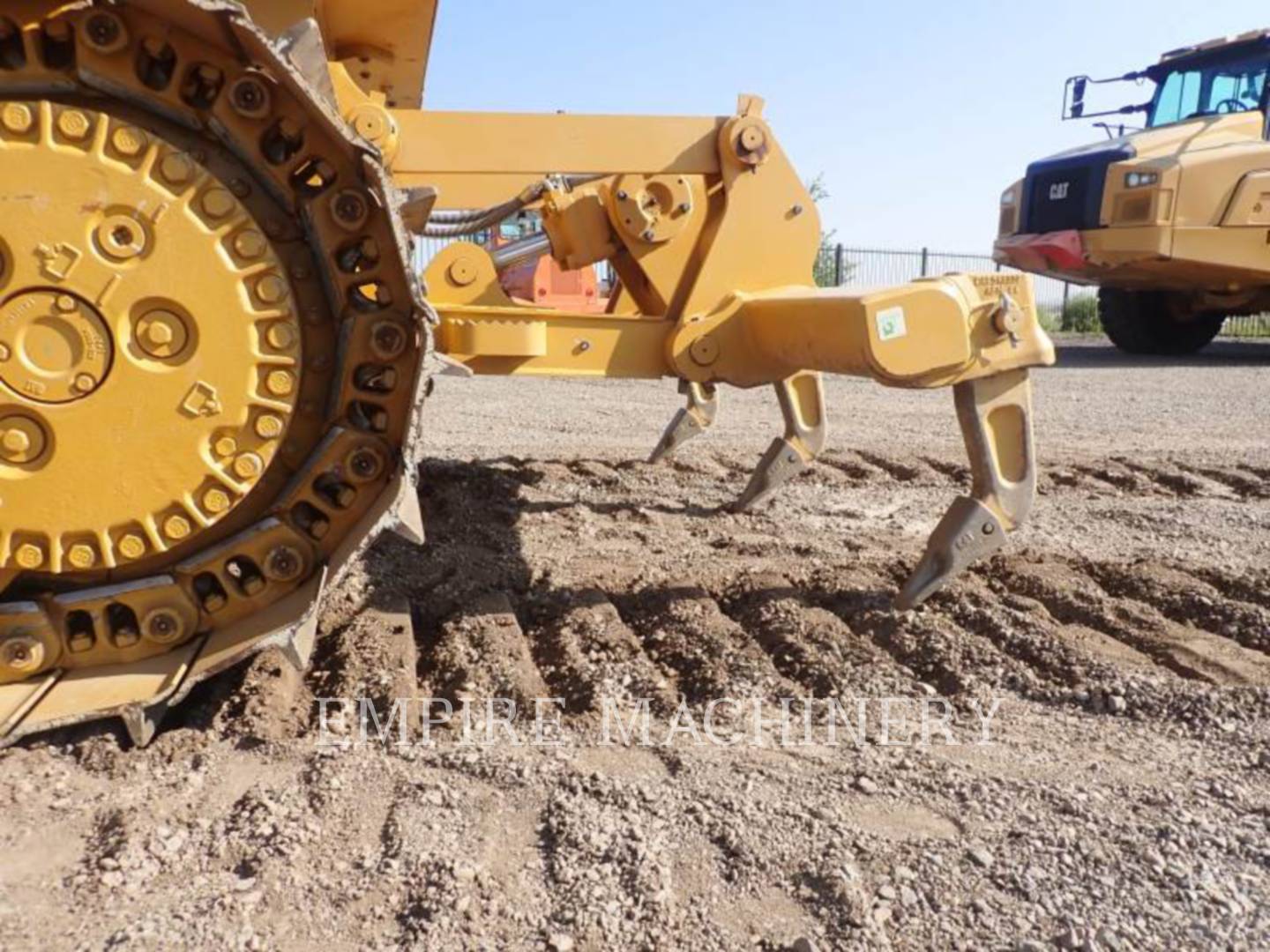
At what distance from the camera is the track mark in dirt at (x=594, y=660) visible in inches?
112

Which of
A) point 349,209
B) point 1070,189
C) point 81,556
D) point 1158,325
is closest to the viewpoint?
point 81,556

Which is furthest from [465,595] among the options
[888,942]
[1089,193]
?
[1089,193]

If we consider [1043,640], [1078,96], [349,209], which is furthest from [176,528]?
[1078,96]

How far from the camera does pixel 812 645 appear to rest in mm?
3189

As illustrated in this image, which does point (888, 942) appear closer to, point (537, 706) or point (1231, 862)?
point (1231, 862)

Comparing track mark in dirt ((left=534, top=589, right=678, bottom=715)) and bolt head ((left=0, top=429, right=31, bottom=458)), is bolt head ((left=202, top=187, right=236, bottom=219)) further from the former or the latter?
track mark in dirt ((left=534, top=589, right=678, bottom=715))

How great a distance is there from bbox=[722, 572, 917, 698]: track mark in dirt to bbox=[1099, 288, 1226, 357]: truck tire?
12.7 metres

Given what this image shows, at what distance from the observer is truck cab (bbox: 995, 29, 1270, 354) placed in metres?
11.1

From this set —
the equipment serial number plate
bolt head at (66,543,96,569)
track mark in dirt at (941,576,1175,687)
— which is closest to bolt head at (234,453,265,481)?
bolt head at (66,543,96,569)

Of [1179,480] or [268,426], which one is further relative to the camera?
[1179,480]

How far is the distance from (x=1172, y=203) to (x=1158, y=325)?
357cm

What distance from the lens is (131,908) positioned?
1.89m

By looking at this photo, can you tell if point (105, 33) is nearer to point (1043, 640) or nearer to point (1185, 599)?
point (1043, 640)

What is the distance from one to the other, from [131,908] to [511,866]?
68 centimetres
